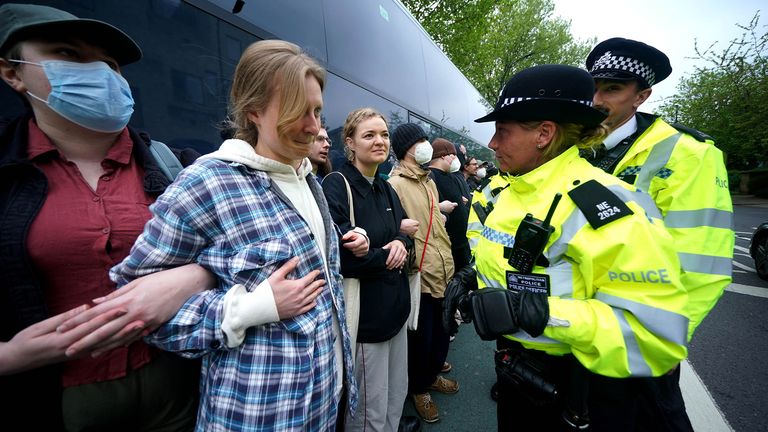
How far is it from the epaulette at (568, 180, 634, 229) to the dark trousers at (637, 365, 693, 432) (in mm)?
930

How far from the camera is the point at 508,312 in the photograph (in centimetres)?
118

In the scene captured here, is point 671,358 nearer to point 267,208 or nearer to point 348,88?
point 267,208

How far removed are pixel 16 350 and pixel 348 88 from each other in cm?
269

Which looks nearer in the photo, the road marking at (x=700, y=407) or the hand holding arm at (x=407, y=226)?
the hand holding arm at (x=407, y=226)

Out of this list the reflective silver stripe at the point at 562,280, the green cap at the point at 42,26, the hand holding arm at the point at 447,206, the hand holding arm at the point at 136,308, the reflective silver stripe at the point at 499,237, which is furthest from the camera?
the hand holding arm at the point at 447,206

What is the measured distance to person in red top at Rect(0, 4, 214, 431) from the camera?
2.92 ft

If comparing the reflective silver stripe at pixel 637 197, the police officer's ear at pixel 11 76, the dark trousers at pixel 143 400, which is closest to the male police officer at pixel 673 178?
the reflective silver stripe at pixel 637 197

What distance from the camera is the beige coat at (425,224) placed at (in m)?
2.62

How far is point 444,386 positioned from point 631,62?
272cm

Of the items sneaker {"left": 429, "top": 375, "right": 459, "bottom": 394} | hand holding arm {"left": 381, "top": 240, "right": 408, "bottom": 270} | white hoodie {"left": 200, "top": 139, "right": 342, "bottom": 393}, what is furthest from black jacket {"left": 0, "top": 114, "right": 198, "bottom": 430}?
sneaker {"left": 429, "top": 375, "right": 459, "bottom": 394}

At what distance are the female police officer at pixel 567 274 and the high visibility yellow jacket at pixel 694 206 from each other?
48cm

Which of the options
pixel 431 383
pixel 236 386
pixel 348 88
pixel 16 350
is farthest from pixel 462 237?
pixel 16 350

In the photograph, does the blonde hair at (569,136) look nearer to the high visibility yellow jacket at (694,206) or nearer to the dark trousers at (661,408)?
the high visibility yellow jacket at (694,206)

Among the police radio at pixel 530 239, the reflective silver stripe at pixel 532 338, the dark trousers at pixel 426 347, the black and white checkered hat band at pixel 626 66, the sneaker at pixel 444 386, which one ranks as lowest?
the sneaker at pixel 444 386
